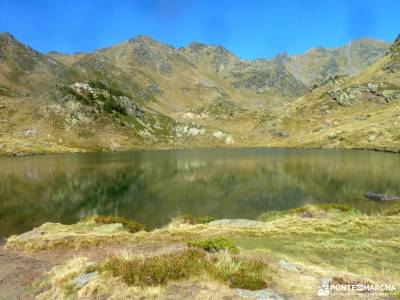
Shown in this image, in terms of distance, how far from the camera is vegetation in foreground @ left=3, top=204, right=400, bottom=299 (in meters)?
15.2

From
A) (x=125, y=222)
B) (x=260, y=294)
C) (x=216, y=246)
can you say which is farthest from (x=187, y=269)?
(x=125, y=222)

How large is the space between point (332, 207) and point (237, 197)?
19426 mm

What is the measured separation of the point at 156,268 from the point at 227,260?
3527 mm

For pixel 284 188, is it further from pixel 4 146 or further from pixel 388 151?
pixel 4 146

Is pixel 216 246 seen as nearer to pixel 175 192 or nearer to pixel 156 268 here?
pixel 156 268

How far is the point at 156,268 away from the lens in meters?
16.5

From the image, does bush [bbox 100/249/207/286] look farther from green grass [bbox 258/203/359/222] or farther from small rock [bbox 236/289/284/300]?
green grass [bbox 258/203/359/222]

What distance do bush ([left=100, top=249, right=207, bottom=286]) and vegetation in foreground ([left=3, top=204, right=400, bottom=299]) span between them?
0.04 metres

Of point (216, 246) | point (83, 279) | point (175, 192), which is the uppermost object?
point (216, 246)

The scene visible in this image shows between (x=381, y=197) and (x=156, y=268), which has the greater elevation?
(x=156, y=268)

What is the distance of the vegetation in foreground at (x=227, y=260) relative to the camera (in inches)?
599

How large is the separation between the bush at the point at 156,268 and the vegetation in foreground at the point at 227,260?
4 centimetres

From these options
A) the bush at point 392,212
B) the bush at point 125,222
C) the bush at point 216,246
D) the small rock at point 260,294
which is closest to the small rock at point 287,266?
the bush at point 216,246

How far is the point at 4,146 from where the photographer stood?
185 m
